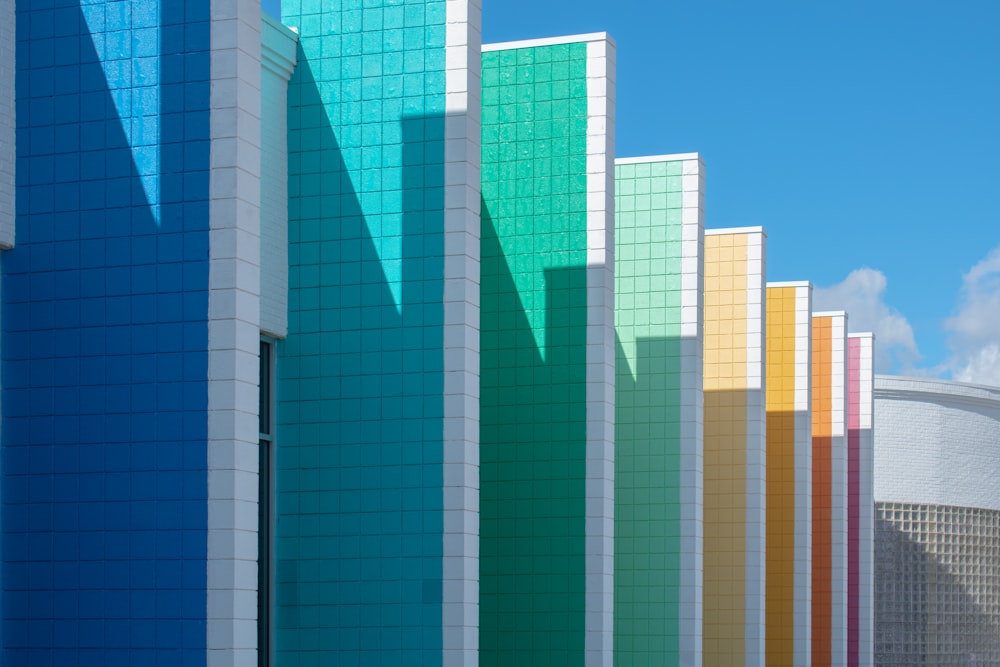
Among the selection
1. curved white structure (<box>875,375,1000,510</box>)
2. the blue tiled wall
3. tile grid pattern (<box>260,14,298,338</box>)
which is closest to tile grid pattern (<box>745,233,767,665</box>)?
tile grid pattern (<box>260,14,298,338</box>)

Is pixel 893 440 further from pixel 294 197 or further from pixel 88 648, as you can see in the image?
pixel 88 648

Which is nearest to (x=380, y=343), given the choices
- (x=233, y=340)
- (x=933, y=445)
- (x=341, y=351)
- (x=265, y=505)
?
(x=341, y=351)

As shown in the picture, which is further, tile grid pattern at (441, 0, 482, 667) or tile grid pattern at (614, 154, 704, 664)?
tile grid pattern at (614, 154, 704, 664)

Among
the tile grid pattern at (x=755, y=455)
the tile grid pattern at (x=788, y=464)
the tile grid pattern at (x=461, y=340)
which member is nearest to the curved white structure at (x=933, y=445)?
the tile grid pattern at (x=788, y=464)

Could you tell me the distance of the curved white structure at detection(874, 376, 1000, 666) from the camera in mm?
36938

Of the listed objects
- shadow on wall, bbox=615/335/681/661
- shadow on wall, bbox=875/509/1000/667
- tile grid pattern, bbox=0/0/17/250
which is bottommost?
shadow on wall, bbox=875/509/1000/667

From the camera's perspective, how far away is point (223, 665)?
10.4 m

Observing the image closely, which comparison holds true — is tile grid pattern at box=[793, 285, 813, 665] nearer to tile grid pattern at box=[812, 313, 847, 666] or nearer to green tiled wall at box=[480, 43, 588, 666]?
tile grid pattern at box=[812, 313, 847, 666]

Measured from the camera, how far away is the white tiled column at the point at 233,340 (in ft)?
34.6

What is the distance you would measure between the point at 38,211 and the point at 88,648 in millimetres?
3064

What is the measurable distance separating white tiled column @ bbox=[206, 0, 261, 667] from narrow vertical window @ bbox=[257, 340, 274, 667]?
145 inches

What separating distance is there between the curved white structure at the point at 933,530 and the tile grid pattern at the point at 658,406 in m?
18.4

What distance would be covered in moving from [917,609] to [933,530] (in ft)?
6.16

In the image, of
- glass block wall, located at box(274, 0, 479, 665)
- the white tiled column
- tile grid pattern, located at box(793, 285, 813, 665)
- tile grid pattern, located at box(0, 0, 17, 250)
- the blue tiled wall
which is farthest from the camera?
tile grid pattern, located at box(793, 285, 813, 665)
